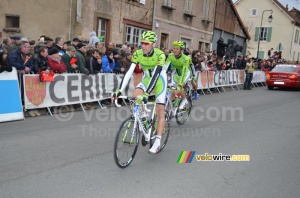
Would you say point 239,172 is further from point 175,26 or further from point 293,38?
point 293,38

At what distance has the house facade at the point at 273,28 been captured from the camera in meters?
52.0

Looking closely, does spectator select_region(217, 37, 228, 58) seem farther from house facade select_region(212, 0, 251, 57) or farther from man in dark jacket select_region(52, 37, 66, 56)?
man in dark jacket select_region(52, 37, 66, 56)

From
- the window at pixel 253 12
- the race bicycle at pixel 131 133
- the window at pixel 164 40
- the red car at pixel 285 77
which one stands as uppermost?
the window at pixel 253 12

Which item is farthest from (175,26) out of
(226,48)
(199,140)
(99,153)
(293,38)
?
(293,38)

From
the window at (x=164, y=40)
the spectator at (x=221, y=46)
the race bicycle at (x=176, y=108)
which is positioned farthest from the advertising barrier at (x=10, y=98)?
the spectator at (x=221, y=46)

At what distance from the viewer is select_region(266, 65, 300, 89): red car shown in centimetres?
2078

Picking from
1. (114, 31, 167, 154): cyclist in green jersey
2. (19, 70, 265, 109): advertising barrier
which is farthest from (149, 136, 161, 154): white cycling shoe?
(19, 70, 265, 109): advertising barrier

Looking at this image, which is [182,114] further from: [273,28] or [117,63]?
[273,28]

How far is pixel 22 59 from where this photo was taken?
8898 millimetres

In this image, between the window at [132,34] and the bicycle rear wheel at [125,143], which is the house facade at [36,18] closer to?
the window at [132,34]

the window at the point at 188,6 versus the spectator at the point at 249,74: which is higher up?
the window at the point at 188,6

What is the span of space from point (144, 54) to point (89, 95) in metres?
5.11

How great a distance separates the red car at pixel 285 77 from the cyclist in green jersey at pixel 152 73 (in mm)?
16748

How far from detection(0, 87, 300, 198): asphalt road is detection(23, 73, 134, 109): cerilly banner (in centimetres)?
59
